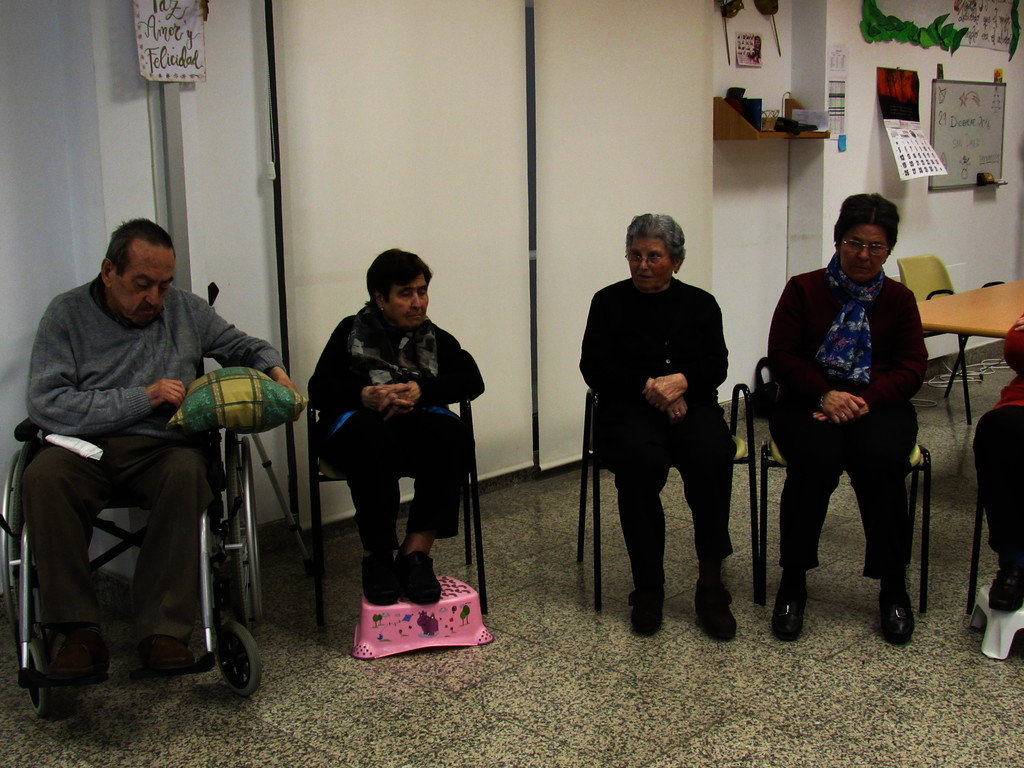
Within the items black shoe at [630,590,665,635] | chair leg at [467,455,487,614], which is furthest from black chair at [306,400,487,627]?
black shoe at [630,590,665,635]

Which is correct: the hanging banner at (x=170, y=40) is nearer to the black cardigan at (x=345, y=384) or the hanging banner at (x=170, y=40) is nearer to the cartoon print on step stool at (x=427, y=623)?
the black cardigan at (x=345, y=384)

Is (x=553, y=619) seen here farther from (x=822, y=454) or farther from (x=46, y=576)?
(x=46, y=576)

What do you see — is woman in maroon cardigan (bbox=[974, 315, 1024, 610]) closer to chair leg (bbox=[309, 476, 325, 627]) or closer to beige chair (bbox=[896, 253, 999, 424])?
chair leg (bbox=[309, 476, 325, 627])

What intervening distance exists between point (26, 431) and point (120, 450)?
21 cm

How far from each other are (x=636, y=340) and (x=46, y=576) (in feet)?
5.13

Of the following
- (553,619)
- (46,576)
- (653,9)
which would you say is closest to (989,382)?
(653,9)

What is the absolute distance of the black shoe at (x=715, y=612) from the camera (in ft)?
8.54

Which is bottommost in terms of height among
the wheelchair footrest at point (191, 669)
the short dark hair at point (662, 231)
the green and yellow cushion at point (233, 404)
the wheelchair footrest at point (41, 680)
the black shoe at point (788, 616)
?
the black shoe at point (788, 616)

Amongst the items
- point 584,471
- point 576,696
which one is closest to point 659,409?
point 584,471

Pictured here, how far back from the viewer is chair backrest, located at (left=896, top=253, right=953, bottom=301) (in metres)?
4.78

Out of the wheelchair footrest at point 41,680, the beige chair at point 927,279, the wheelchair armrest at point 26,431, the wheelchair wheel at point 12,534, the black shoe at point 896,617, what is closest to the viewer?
the wheelchair footrest at point 41,680

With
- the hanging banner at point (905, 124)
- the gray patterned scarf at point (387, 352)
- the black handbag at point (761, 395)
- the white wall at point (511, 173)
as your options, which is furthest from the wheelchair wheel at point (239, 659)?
the hanging banner at point (905, 124)

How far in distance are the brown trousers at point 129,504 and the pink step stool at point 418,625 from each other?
443 mm

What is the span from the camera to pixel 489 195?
3.66 metres
